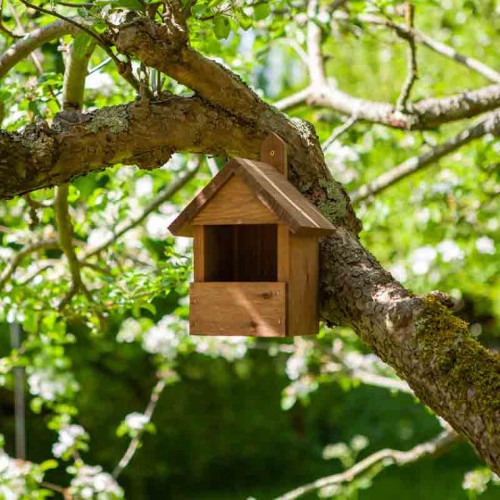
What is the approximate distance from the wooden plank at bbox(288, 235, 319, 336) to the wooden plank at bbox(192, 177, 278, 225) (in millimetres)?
85

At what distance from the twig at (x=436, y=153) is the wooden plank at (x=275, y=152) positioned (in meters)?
1.78

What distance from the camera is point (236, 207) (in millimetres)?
2391

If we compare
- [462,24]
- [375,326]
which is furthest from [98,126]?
[462,24]

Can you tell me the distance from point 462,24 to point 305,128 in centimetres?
759

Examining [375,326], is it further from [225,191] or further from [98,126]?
[98,126]

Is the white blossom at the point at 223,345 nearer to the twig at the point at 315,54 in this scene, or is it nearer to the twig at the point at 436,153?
the twig at the point at 436,153

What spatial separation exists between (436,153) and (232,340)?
2.16 m

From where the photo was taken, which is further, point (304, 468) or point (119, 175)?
point (304, 468)

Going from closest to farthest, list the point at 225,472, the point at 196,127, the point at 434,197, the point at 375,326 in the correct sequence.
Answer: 1. the point at 375,326
2. the point at 196,127
3. the point at 434,197
4. the point at 225,472

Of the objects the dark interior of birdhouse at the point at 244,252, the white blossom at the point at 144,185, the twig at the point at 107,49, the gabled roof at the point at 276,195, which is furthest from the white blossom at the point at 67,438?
the twig at the point at 107,49

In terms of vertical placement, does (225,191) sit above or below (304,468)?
above

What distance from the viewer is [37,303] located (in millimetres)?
4176

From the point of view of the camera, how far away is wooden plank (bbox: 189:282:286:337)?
2.31m

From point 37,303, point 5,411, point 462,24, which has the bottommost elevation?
point 5,411
